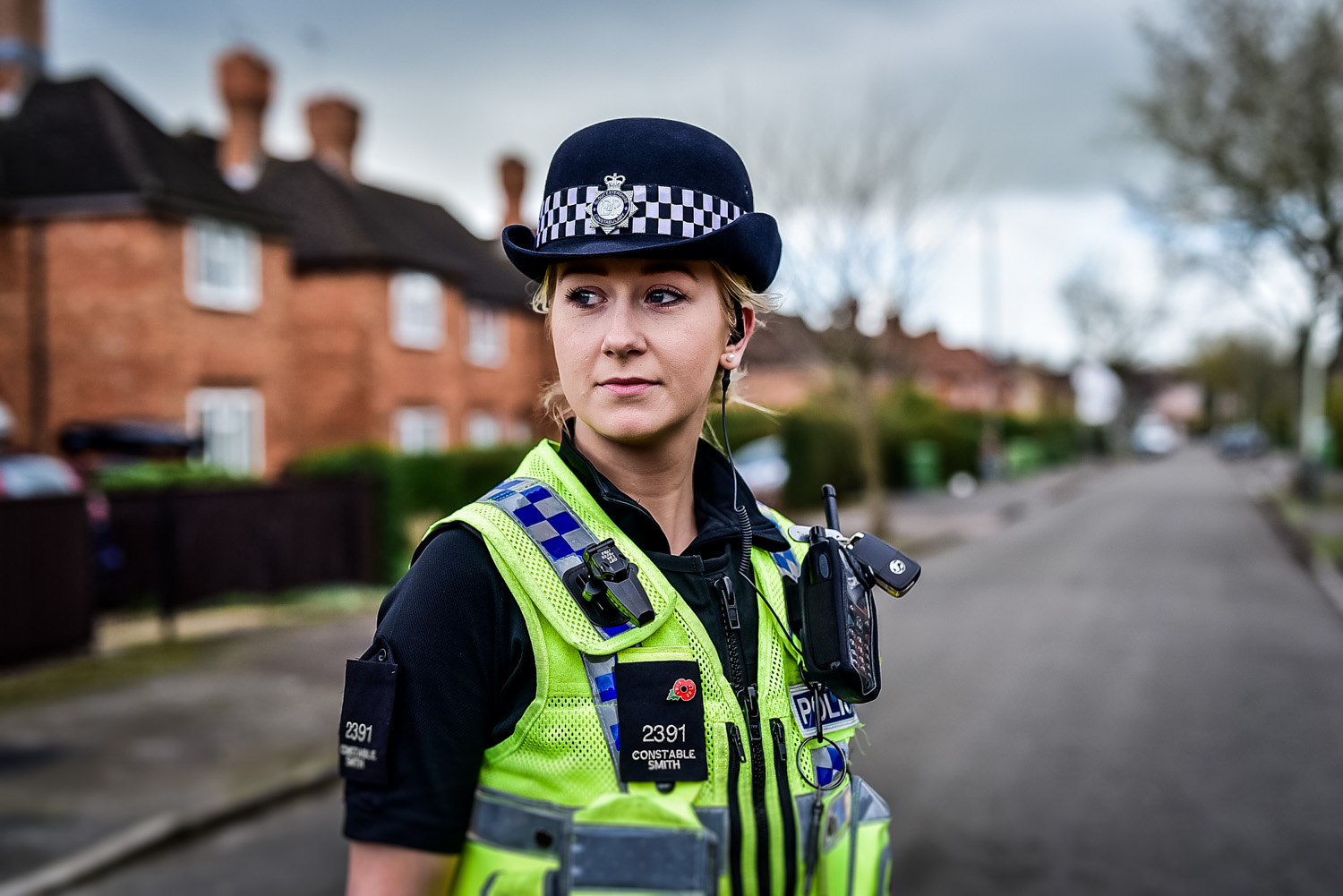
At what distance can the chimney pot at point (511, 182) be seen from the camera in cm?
3019

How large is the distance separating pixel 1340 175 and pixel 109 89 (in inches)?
871

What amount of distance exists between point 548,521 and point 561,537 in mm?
34

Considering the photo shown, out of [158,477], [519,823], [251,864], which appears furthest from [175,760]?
[158,477]

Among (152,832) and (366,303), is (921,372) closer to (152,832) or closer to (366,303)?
(366,303)

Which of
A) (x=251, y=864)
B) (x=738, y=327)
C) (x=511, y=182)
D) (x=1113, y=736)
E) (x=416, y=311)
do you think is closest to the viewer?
(x=738, y=327)

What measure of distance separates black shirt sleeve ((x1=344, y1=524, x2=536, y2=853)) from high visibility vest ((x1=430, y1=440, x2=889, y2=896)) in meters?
0.02

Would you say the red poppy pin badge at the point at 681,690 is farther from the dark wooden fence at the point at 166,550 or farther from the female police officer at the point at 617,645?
the dark wooden fence at the point at 166,550

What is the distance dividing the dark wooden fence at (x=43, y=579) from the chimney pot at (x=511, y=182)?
21.6 metres

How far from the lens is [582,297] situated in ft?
5.32

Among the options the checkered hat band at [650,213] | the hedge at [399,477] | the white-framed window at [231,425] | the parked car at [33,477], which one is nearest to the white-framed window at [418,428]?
the white-framed window at [231,425]

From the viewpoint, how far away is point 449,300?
2431 cm

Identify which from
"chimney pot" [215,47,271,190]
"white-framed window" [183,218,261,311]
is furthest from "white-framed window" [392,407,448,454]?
"chimney pot" [215,47,271,190]

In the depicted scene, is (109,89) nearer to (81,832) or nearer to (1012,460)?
(81,832)

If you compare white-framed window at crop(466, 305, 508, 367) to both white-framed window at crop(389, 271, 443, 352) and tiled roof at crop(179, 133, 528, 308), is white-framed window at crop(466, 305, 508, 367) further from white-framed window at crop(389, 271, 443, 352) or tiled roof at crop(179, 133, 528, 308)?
white-framed window at crop(389, 271, 443, 352)
